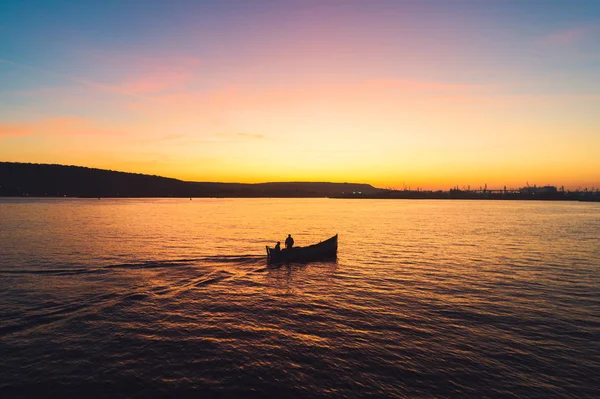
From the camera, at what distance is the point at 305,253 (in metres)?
48.5

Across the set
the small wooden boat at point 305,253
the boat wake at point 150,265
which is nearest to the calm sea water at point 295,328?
the boat wake at point 150,265

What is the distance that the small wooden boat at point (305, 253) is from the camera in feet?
147

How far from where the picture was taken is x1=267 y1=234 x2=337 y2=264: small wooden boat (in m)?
44.8

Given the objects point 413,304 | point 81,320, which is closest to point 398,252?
point 413,304

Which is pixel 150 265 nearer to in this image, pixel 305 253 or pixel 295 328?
pixel 305 253

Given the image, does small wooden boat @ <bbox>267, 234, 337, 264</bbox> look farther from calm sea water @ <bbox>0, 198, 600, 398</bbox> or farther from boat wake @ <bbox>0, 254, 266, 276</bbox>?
boat wake @ <bbox>0, 254, 266, 276</bbox>

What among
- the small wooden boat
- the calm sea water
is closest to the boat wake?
the calm sea water

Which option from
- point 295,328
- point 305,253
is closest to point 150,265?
point 305,253

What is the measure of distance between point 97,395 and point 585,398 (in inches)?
856

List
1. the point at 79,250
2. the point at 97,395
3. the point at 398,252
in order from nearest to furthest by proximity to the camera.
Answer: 1. the point at 97,395
2. the point at 79,250
3. the point at 398,252

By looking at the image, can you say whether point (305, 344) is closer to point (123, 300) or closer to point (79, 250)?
point (123, 300)

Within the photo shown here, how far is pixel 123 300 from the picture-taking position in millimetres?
27875

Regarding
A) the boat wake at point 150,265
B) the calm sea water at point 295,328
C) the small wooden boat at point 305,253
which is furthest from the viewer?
the small wooden boat at point 305,253

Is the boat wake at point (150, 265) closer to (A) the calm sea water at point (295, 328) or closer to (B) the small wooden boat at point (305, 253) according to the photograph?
(A) the calm sea water at point (295, 328)
